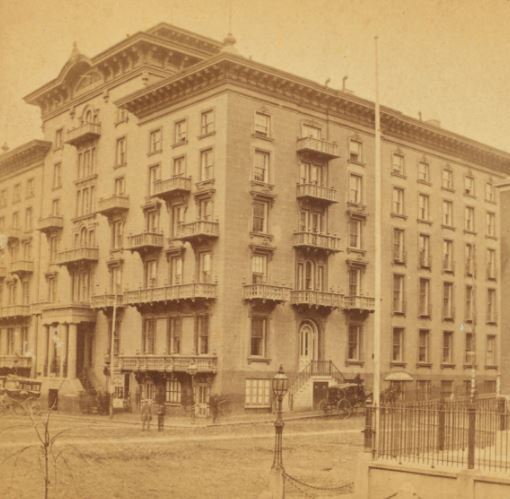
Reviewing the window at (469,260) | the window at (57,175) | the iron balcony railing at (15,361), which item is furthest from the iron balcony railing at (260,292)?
Result: the window at (57,175)

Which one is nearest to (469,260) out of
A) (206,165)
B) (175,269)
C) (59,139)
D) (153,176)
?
(206,165)

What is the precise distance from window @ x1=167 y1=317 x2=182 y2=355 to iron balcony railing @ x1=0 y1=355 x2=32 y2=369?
11.4 metres

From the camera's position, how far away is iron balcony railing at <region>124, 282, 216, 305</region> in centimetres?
4644

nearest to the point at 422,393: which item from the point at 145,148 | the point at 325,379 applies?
the point at 325,379

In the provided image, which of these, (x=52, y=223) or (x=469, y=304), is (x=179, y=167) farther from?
(x=469, y=304)

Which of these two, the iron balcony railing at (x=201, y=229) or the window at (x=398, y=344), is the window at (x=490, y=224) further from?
the iron balcony railing at (x=201, y=229)

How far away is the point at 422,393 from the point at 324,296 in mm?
11380

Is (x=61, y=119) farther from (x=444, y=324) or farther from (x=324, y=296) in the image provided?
(x=444, y=324)

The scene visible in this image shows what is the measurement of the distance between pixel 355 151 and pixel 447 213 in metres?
10.6

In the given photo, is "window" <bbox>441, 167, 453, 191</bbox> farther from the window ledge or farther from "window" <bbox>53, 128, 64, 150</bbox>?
"window" <bbox>53, 128, 64, 150</bbox>

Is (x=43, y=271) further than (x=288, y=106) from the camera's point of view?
Yes

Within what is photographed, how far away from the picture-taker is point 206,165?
48.7m

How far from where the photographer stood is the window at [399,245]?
56625 millimetres

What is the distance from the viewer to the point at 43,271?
201 feet
